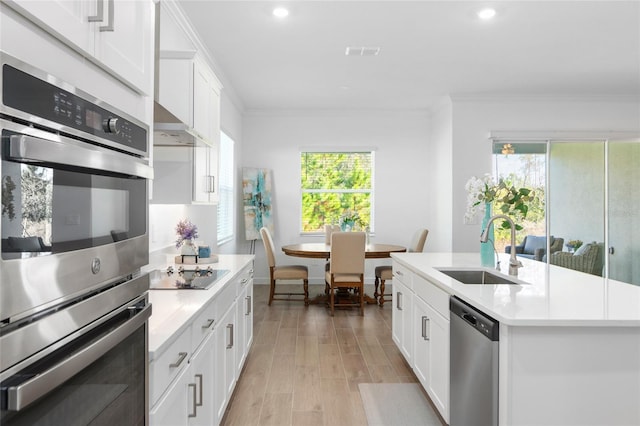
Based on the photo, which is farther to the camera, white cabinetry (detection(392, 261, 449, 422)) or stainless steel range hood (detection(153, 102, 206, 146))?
white cabinetry (detection(392, 261, 449, 422))

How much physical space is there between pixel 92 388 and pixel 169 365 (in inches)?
22.2

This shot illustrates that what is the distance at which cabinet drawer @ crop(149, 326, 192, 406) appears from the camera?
3.95ft

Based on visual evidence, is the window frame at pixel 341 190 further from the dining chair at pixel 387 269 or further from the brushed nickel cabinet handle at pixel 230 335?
the brushed nickel cabinet handle at pixel 230 335

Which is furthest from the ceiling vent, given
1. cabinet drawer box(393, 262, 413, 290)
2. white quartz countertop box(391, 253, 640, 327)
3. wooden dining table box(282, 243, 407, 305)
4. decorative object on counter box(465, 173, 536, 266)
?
white quartz countertop box(391, 253, 640, 327)

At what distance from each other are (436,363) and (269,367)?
4.75ft

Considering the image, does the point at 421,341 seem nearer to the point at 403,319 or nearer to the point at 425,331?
the point at 425,331

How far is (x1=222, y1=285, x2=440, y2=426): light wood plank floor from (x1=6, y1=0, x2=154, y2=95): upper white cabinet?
2.03 meters

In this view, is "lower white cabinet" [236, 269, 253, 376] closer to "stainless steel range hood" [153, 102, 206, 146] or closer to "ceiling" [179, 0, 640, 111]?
"stainless steel range hood" [153, 102, 206, 146]

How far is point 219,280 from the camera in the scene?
233 cm

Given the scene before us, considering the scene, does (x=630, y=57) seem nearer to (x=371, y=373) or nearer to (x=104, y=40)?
(x=371, y=373)

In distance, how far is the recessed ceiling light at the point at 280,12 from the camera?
3.31 meters

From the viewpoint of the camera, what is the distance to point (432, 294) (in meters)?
2.45

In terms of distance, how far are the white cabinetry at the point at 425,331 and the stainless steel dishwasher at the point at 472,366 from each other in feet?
0.42

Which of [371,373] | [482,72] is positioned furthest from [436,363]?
[482,72]
